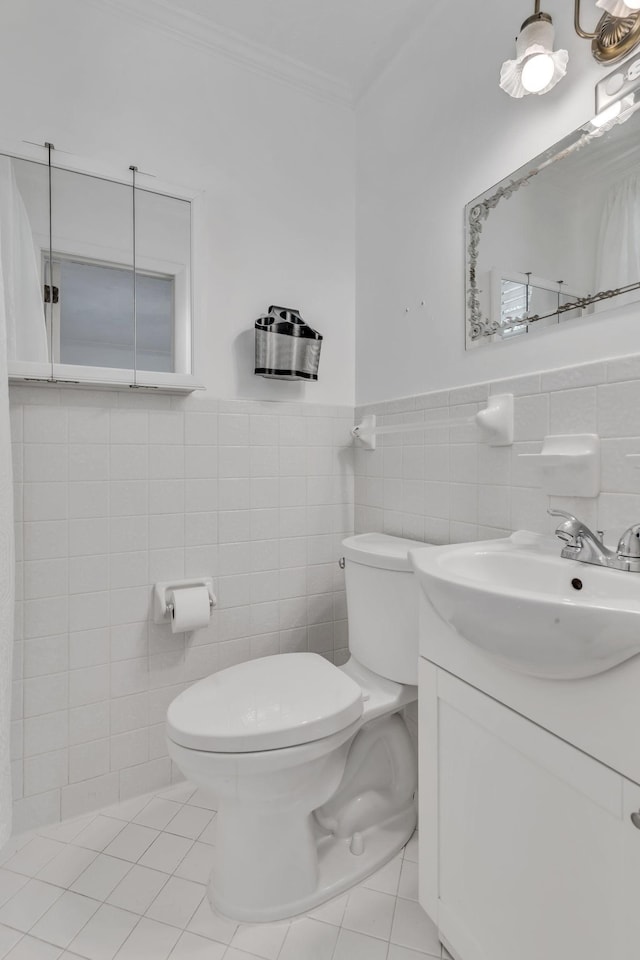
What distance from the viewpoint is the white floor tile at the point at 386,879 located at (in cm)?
119

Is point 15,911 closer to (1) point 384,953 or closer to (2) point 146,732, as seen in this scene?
(2) point 146,732

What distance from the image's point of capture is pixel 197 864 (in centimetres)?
127

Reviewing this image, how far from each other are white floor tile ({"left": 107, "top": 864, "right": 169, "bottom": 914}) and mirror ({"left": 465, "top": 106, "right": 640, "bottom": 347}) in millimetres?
1630

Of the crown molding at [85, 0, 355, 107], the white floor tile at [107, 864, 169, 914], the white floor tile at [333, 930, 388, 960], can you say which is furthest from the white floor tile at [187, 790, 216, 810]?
the crown molding at [85, 0, 355, 107]

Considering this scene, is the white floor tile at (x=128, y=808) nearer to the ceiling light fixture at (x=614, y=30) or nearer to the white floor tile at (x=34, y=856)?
the white floor tile at (x=34, y=856)

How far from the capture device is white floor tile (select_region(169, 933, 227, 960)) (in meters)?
1.02

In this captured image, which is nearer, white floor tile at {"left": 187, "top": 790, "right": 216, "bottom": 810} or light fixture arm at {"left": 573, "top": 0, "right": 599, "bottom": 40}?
light fixture arm at {"left": 573, "top": 0, "right": 599, "bottom": 40}

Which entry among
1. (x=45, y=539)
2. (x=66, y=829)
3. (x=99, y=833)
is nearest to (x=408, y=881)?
(x=99, y=833)

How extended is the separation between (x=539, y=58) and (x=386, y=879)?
6.33 feet

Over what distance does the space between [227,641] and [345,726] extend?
65 centimetres

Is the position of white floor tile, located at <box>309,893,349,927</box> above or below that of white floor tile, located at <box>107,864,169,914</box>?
above

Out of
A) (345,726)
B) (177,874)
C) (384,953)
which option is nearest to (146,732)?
(177,874)

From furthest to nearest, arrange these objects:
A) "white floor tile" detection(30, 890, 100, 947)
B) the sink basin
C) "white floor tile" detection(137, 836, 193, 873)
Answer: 1. "white floor tile" detection(137, 836, 193, 873)
2. "white floor tile" detection(30, 890, 100, 947)
3. the sink basin

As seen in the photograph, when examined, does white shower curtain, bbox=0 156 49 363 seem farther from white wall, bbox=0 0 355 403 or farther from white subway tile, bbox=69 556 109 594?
white subway tile, bbox=69 556 109 594
